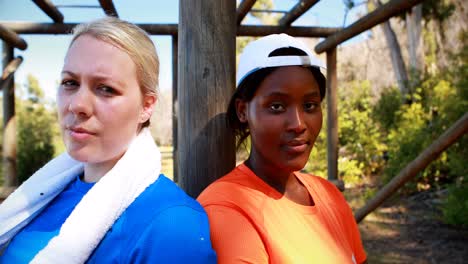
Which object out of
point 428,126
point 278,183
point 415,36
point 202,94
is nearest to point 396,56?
point 415,36

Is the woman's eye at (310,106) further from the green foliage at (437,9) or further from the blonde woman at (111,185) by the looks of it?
the green foliage at (437,9)

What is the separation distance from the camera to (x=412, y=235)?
19.2 feet

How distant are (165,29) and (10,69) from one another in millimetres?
1527

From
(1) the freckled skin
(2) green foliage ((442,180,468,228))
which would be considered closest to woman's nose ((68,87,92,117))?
(1) the freckled skin

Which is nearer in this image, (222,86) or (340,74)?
(222,86)

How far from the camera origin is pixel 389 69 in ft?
76.1

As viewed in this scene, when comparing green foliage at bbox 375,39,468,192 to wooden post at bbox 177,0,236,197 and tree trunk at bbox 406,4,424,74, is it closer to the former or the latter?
tree trunk at bbox 406,4,424,74

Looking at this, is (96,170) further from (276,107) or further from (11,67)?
(11,67)

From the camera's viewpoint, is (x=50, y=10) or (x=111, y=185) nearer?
(x=111, y=185)

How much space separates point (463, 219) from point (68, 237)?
522 cm

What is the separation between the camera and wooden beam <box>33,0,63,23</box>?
3.46 metres

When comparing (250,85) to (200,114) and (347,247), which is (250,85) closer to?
(200,114)

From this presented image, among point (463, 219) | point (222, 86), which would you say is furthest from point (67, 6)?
point (463, 219)

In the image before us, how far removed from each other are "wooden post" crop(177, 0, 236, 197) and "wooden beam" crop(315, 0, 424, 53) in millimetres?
1396
